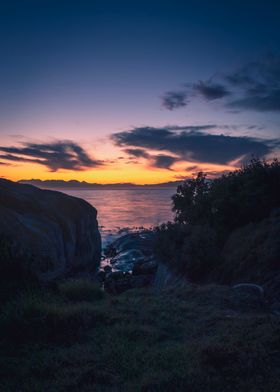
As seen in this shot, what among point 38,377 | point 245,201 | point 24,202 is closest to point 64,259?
point 24,202

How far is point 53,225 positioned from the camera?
2834cm

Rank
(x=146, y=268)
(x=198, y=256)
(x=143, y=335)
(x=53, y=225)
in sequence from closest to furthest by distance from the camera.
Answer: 1. (x=143, y=335)
2. (x=198, y=256)
3. (x=53, y=225)
4. (x=146, y=268)

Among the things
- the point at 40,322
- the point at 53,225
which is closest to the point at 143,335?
the point at 40,322

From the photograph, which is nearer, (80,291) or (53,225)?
(80,291)

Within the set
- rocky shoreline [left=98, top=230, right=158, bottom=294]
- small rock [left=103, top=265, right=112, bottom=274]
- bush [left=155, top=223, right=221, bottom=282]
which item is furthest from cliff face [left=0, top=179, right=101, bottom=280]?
bush [left=155, top=223, right=221, bottom=282]

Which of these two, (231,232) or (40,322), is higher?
(231,232)

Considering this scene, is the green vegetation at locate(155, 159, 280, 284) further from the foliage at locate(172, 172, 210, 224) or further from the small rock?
the small rock

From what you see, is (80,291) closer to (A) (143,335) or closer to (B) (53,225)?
(A) (143,335)

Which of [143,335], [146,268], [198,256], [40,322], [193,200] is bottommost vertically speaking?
[146,268]

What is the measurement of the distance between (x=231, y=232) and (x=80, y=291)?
12137 millimetres

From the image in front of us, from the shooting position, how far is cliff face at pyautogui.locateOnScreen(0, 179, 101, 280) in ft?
77.5

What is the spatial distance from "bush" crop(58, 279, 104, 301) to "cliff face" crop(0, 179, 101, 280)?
24.9 ft

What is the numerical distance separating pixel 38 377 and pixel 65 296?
6.73 meters

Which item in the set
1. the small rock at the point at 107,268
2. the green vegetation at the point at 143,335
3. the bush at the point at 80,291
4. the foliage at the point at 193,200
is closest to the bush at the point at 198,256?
the green vegetation at the point at 143,335
